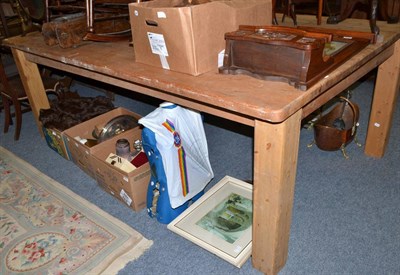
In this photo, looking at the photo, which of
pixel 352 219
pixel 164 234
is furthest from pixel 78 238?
pixel 352 219

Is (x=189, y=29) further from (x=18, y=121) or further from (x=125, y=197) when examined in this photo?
(x=18, y=121)

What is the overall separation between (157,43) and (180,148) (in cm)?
51

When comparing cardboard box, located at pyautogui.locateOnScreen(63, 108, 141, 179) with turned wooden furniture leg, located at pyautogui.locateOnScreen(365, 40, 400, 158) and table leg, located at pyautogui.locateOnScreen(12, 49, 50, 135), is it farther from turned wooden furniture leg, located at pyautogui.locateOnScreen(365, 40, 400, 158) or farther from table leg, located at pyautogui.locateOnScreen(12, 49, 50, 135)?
turned wooden furniture leg, located at pyautogui.locateOnScreen(365, 40, 400, 158)

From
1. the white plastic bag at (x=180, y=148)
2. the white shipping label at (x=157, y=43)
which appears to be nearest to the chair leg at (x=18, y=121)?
the white plastic bag at (x=180, y=148)

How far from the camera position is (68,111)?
7.84 ft

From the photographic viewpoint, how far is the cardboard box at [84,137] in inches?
76.9

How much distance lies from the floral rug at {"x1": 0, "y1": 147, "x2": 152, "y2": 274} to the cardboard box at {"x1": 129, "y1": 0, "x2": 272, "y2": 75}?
0.84 metres

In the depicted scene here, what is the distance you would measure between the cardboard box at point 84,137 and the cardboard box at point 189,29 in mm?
800

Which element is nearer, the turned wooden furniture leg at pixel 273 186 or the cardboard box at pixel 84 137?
the turned wooden furniture leg at pixel 273 186

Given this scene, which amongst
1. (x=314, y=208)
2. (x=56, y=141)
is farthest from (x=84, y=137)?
(x=314, y=208)

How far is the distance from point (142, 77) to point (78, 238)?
2.84 feet

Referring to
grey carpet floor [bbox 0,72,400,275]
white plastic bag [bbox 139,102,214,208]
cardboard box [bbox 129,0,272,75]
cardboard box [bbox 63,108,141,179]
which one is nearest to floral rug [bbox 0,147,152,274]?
grey carpet floor [bbox 0,72,400,275]

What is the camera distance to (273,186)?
3.70 feet

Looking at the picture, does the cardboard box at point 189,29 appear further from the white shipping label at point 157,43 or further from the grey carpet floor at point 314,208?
the grey carpet floor at point 314,208
